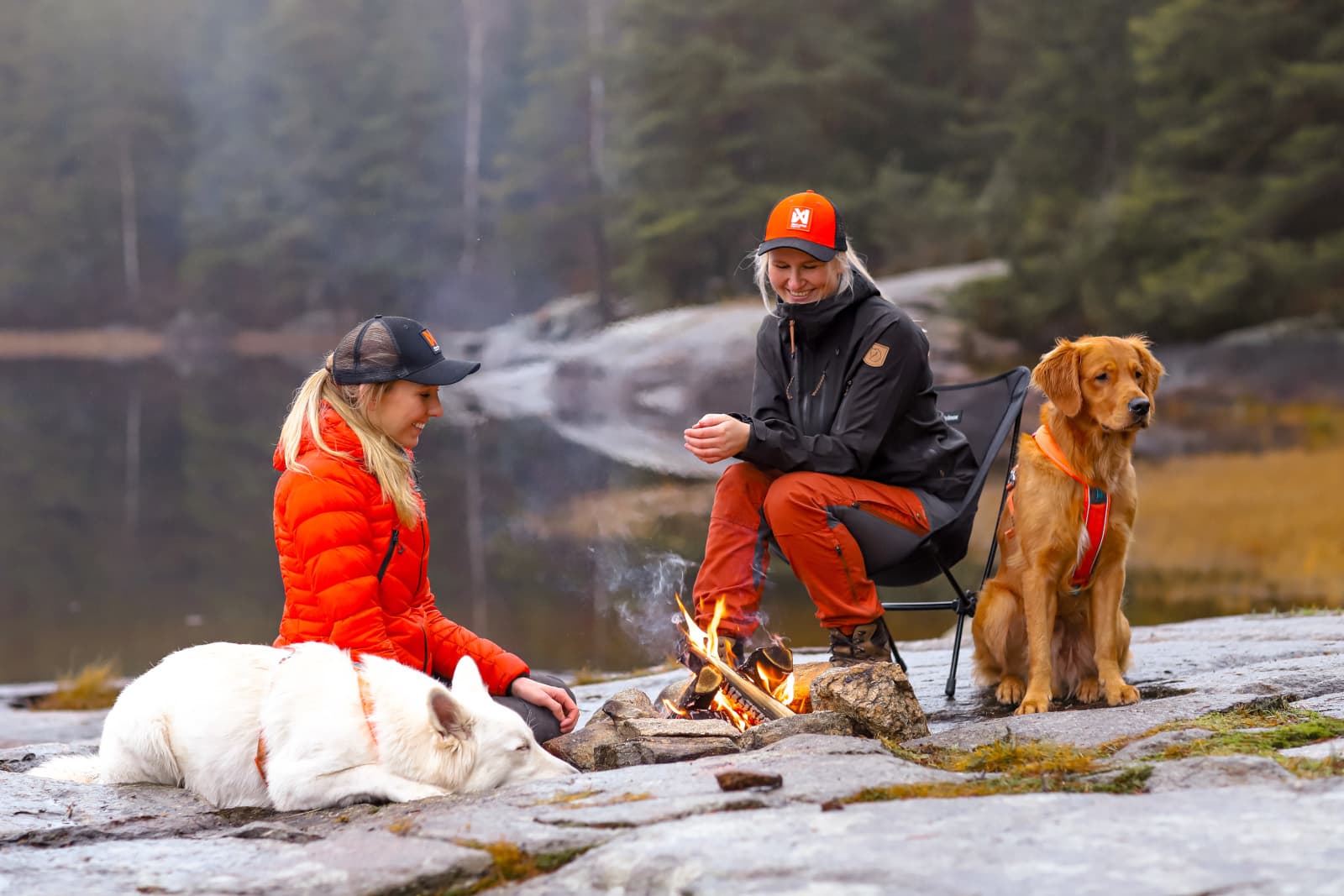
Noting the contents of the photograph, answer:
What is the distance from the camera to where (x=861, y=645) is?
4.73m

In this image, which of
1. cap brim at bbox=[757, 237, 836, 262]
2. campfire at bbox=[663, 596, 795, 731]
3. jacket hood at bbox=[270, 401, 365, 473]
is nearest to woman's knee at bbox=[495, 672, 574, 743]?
campfire at bbox=[663, 596, 795, 731]

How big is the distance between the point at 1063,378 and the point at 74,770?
3759 mm

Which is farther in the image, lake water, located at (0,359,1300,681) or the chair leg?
lake water, located at (0,359,1300,681)

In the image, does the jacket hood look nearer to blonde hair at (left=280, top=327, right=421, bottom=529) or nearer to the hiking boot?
blonde hair at (left=280, top=327, right=421, bottom=529)

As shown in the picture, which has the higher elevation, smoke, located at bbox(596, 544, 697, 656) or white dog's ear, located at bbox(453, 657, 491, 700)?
white dog's ear, located at bbox(453, 657, 491, 700)

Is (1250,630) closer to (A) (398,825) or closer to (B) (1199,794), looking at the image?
(B) (1199,794)

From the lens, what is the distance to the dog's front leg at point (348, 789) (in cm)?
358

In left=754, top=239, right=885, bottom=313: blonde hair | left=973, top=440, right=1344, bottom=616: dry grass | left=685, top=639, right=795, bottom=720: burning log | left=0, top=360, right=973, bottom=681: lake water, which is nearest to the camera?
left=685, top=639, right=795, bottom=720: burning log

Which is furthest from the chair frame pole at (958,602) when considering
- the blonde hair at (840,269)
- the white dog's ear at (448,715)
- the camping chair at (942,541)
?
the white dog's ear at (448,715)

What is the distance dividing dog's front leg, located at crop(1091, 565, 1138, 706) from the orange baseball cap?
5.24 ft

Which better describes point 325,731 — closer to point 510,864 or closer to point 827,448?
point 510,864

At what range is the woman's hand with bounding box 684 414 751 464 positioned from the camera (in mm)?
4555

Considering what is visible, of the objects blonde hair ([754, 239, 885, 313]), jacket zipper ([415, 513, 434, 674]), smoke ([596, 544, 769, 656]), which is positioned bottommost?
smoke ([596, 544, 769, 656])

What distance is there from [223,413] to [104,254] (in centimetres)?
1429
